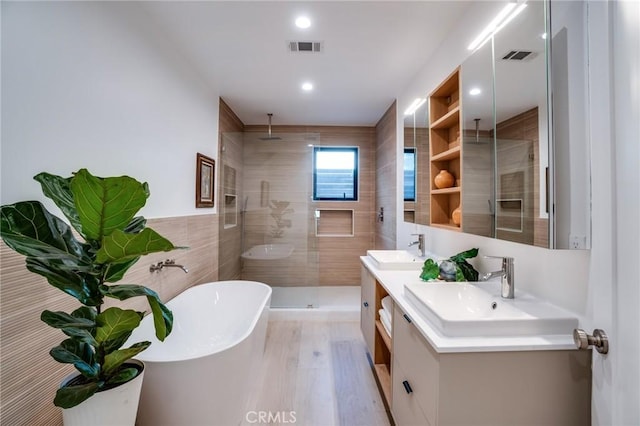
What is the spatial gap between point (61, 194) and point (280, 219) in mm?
2706

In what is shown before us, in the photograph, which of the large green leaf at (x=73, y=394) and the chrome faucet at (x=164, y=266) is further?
the chrome faucet at (x=164, y=266)

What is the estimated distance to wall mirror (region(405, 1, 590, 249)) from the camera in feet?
3.24

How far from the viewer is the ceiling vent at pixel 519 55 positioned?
3.84 feet

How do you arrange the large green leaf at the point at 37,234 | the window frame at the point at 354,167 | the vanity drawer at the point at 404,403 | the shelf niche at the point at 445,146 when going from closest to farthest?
the large green leaf at the point at 37,234 < the vanity drawer at the point at 404,403 < the shelf niche at the point at 445,146 < the window frame at the point at 354,167

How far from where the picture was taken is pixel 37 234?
0.83 meters

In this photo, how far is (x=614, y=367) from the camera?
0.86m

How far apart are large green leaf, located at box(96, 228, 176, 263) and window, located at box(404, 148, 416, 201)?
2.24m

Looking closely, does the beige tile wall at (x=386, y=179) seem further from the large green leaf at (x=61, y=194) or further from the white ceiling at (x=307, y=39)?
the large green leaf at (x=61, y=194)

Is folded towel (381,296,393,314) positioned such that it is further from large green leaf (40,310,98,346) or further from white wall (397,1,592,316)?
large green leaf (40,310,98,346)

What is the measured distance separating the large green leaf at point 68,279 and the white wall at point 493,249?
173cm

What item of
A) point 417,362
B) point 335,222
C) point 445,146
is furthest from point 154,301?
point 335,222

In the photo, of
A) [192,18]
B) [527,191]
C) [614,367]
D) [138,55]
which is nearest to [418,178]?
[527,191]

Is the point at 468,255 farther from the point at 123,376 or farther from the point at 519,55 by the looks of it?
the point at 123,376

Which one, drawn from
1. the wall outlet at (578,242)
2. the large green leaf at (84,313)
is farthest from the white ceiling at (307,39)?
the large green leaf at (84,313)
